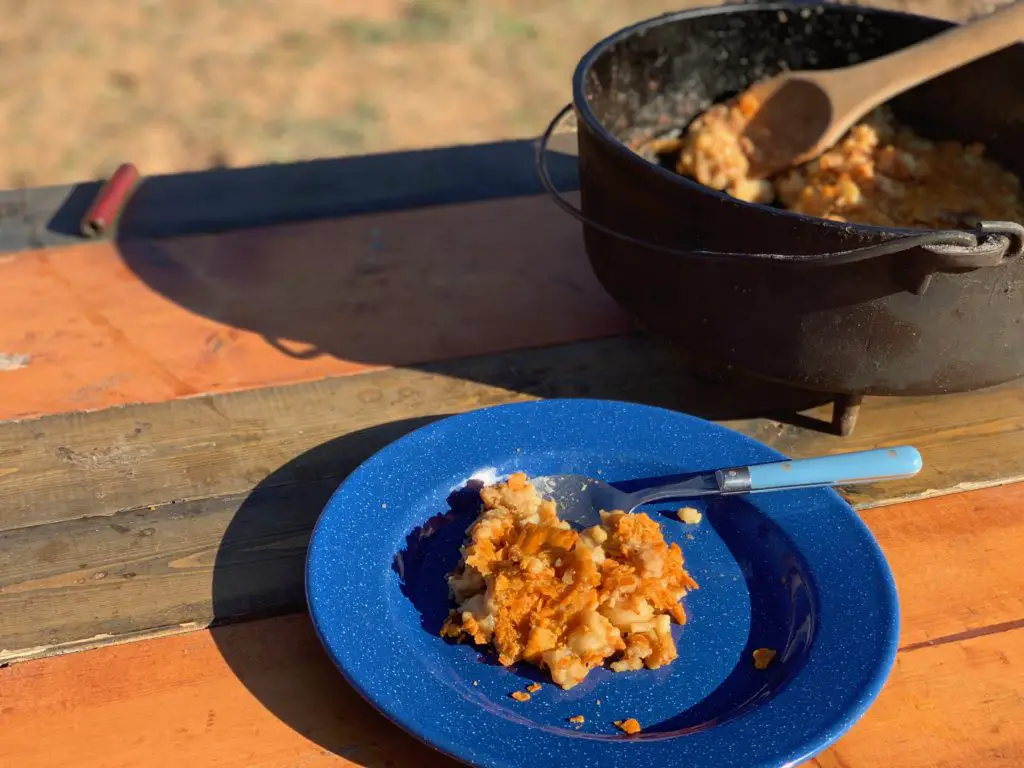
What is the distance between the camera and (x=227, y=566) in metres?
1.19

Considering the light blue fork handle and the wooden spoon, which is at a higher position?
the wooden spoon

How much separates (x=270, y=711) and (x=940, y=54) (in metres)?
1.25

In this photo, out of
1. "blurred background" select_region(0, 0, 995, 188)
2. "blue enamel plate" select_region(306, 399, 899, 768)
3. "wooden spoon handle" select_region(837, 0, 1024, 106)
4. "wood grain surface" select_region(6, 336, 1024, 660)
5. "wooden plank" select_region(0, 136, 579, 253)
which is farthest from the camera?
"blurred background" select_region(0, 0, 995, 188)

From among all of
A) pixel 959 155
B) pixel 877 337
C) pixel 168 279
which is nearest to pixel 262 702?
pixel 877 337

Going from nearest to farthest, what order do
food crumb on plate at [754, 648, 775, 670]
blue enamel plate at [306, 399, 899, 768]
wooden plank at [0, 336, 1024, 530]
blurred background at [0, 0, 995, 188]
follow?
blue enamel plate at [306, 399, 899, 768], food crumb on plate at [754, 648, 775, 670], wooden plank at [0, 336, 1024, 530], blurred background at [0, 0, 995, 188]

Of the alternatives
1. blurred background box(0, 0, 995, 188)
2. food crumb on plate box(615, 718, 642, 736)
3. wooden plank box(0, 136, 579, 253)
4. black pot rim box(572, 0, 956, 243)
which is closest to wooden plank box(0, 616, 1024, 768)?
food crumb on plate box(615, 718, 642, 736)

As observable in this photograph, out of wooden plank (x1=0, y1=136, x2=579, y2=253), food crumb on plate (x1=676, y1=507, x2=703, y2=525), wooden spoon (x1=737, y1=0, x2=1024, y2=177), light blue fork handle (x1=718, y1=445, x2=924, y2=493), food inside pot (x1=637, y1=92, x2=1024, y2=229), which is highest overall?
wooden spoon (x1=737, y1=0, x2=1024, y2=177)

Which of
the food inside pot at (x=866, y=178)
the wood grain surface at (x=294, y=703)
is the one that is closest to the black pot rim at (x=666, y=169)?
the food inside pot at (x=866, y=178)

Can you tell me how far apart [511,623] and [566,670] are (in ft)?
0.24

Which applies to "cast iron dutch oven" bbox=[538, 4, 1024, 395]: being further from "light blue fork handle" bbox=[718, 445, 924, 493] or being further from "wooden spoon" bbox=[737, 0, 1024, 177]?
"wooden spoon" bbox=[737, 0, 1024, 177]

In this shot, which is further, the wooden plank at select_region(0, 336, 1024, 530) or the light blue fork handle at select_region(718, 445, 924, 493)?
the wooden plank at select_region(0, 336, 1024, 530)

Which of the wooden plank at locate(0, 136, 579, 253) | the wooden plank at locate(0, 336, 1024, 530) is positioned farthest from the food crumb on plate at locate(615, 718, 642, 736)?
the wooden plank at locate(0, 136, 579, 253)

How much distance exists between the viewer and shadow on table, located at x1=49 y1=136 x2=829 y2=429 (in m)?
1.54

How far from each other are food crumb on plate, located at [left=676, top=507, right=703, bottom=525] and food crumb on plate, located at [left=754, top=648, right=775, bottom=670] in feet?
0.63
